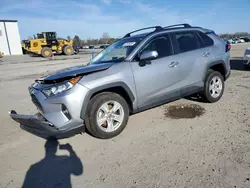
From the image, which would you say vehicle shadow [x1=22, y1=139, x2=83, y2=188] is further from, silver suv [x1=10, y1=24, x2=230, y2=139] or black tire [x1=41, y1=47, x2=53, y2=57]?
black tire [x1=41, y1=47, x2=53, y2=57]

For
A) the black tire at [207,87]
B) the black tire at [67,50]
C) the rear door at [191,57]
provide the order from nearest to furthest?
the rear door at [191,57], the black tire at [207,87], the black tire at [67,50]

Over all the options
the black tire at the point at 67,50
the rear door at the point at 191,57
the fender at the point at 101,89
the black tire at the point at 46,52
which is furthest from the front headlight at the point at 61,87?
the black tire at the point at 67,50

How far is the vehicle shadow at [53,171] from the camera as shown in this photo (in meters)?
2.53

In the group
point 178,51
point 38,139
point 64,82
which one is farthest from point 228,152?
point 38,139

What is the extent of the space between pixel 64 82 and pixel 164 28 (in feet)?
8.23

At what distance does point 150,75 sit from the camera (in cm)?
379

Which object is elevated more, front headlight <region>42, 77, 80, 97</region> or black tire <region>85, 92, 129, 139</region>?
front headlight <region>42, 77, 80, 97</region>

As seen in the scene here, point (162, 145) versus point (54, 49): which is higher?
point (54, 49)

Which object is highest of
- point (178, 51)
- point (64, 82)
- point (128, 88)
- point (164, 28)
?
point (164, 28)

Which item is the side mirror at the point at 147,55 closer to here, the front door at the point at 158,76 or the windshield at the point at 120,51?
the front door at the point at 158,76

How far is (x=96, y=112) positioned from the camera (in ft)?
10.9

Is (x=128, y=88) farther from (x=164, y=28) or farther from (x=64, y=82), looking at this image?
(x=164, y=28)

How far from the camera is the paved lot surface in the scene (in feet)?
8.14

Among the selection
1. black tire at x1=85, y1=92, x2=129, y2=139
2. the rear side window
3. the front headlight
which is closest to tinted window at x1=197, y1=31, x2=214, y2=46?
the rear side window
